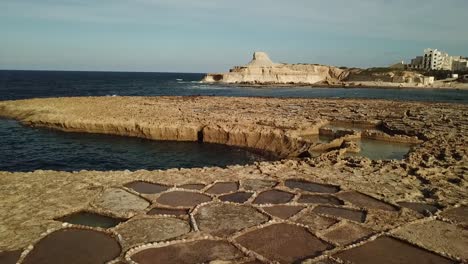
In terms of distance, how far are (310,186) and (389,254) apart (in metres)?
4.53

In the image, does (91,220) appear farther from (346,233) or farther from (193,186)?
(346,233)

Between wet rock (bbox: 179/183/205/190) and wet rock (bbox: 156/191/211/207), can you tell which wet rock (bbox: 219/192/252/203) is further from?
wet rock (bbox: 179/183/205/190)

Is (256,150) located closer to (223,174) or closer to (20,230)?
(223,174)

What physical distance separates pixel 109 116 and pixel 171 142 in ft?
25.5

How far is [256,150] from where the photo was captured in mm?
21594

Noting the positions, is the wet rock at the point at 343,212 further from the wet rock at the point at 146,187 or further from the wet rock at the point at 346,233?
the wet rock at the point at 146,187

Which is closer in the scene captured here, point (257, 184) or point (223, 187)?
point (223, 187)

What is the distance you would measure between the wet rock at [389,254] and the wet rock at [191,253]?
2246 millimetres

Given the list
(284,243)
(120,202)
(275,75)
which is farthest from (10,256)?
(275,75)

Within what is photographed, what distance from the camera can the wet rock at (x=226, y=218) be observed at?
344 inches

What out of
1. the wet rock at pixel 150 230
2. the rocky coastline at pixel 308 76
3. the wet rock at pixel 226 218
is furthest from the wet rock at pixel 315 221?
the rocky coastline at pixel 308 76

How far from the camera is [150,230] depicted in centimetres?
863

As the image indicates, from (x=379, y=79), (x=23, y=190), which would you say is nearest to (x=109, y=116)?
(x=23, y=190)

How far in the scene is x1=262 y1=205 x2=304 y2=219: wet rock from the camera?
9602mm
